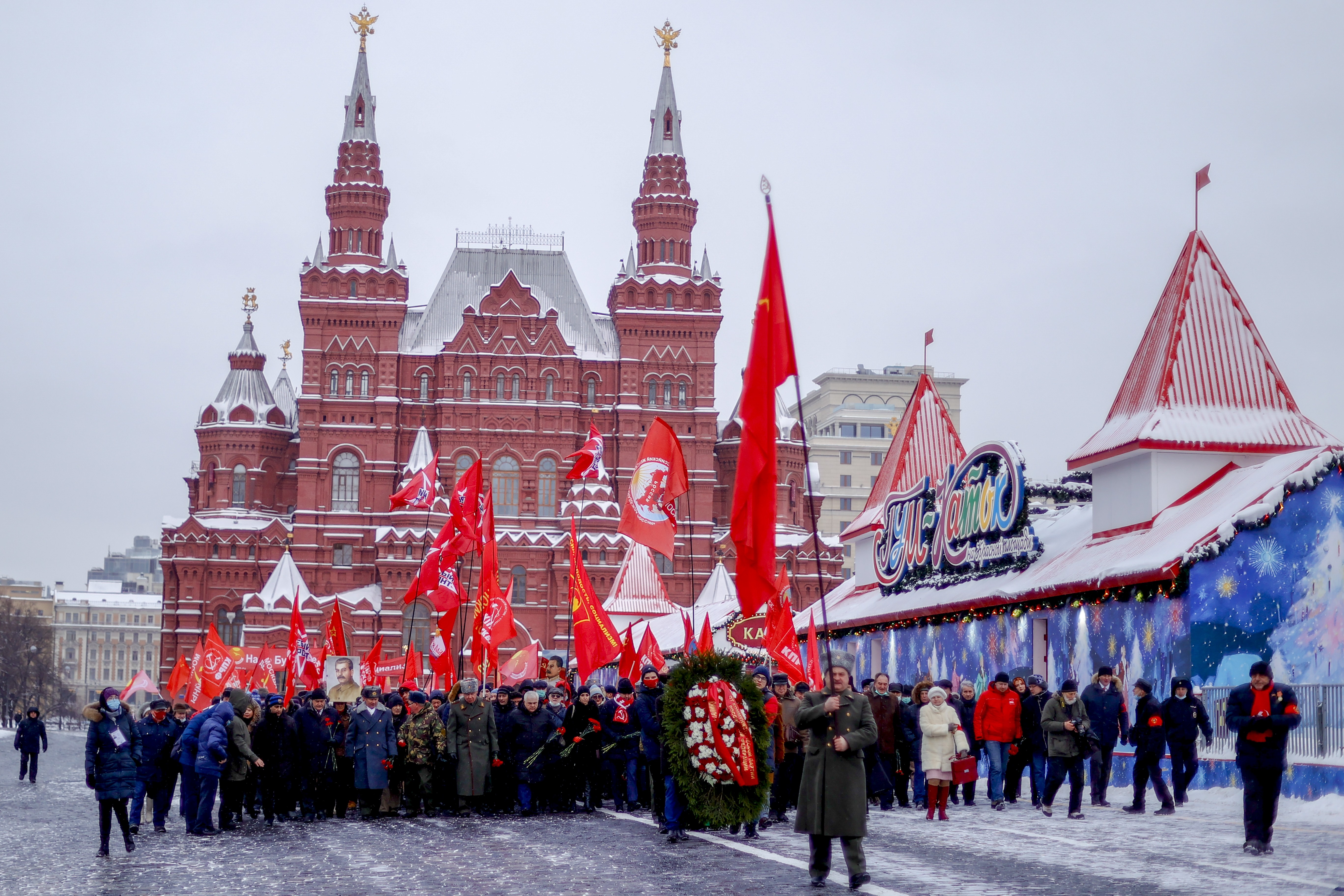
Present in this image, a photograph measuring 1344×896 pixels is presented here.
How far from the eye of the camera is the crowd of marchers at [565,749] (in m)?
17.5

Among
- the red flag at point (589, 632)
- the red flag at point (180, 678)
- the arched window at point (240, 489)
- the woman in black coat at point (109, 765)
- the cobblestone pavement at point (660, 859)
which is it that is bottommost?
the red flag at point (180, 678)

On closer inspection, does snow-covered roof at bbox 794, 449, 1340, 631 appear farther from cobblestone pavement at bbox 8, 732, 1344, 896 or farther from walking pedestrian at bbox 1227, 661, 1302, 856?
walking pedestrian at bbox 1227, 661, 1302, 856

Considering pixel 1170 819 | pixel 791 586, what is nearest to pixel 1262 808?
pixel 1170 819

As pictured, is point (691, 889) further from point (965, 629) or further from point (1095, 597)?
point (965, 629)

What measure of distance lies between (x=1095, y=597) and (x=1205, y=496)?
248 centimetres

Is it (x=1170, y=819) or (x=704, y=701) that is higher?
(x=704, y=701)

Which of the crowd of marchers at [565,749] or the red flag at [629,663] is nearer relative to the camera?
the crowd of marchers at [565,749]

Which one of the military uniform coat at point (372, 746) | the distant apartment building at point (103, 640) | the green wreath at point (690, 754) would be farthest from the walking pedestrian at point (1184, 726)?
the distant apartment building at point (103, 640)

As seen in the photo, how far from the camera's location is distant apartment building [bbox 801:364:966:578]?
418ft

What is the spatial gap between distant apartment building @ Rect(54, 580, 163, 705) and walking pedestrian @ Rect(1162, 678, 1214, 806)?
16054 centimetres

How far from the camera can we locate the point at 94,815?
68.9 feet

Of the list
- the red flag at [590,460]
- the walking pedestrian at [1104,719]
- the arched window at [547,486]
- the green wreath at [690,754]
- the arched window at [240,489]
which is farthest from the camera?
the arched window at [240,489]

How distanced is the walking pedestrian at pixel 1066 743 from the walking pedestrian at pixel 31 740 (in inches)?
797

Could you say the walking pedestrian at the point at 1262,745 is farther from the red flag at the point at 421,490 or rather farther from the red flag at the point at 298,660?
the red flag at the point at 421,490
